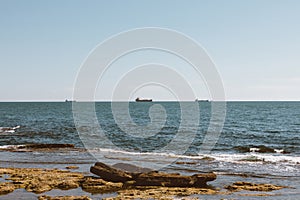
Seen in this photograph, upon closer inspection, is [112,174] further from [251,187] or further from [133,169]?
[251,187]

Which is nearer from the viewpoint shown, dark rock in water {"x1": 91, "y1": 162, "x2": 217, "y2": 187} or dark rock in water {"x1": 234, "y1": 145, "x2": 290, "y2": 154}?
dark rock in water {"x1": 91, "y1": 162, "x2": 217, "y2": 187}

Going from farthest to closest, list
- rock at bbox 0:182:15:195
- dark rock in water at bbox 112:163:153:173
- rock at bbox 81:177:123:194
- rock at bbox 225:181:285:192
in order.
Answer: dark rock in water at bbox 112:163:153:173
rock at bbox 225:181:285:192
rock at bbox 81:177:123:194
rock at bbox 0:182:15:195

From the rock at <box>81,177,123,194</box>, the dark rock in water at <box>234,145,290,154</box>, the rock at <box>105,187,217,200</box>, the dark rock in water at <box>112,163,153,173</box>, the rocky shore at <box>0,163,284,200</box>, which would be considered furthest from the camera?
the dark rock in water at <box>234,145,290,154</box>

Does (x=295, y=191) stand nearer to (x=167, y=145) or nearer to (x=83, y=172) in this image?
(x=83, y=172)

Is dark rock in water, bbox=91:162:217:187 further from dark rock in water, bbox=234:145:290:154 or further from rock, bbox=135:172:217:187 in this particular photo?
dark rock in water, bbox=234:145:290:154

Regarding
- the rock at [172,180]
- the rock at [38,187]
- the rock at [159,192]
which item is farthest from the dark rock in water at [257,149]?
the rock at [38,187]

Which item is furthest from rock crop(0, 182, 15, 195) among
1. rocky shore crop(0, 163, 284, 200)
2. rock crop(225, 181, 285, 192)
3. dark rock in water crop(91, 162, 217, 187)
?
rock crop(225, 181, 285, 192)

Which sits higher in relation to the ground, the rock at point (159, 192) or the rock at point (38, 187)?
the rock at point (38, 187)

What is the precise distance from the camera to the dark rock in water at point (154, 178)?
21094 millimetres

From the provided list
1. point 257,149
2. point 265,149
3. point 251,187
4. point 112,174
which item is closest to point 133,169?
point 112,174

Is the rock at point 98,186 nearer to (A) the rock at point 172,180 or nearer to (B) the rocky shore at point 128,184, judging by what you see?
(B) the rocky shore at point 128,184

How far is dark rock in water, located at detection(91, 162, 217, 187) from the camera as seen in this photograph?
2109 cm

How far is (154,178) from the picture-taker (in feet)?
70.2

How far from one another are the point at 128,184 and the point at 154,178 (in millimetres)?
1584
